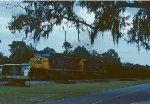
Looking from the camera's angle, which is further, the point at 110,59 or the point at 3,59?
the point at 3,59

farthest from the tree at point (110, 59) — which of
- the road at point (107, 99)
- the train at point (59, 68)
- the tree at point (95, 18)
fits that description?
the tree at point (95, 18)

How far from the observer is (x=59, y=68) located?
154ft

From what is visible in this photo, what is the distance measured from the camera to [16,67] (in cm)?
8362

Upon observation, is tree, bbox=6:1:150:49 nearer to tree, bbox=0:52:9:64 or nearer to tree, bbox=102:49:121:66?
tree, bbox=102:49:121:66

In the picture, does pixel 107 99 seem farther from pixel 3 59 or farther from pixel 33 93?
pixel 3 59

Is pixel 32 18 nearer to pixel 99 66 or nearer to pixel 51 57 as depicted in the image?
pixel 51 57


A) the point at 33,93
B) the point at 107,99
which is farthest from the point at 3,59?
the point at 107,99

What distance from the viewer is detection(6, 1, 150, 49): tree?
16469 mm

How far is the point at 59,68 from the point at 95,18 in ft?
97.3

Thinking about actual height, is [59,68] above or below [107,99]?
above

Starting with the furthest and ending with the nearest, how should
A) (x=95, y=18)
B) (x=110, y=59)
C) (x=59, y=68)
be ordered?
(x=110, y=59), (x=59, y=68), (x=95, y=18)

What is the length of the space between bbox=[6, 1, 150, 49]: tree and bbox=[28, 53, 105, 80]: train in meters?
27.1

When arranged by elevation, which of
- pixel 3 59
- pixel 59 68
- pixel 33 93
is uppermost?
pixel 3 59

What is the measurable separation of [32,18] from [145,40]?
17.0ft
